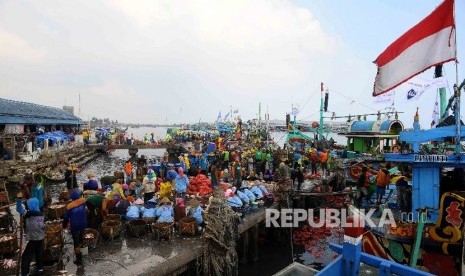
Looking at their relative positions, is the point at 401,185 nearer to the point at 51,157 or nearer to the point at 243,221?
the point at 243,221

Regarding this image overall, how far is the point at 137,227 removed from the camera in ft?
33.6

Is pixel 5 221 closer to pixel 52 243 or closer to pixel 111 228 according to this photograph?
pixel 52 243

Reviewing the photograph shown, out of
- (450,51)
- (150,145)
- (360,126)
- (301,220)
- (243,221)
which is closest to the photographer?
(450,51)

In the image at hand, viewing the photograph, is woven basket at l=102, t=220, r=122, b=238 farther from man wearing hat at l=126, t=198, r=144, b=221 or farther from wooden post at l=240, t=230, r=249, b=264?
wooden post at l=240, t=230, r=249, b=264

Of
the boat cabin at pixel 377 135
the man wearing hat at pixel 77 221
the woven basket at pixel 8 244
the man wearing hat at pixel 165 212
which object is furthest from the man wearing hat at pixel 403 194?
the boat cabin at pixel 377 135

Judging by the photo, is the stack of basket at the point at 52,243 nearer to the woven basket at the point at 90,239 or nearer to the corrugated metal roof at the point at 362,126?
the woven basket at the point at 90,239

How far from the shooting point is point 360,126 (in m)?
25.8

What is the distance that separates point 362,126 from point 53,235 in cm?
2291

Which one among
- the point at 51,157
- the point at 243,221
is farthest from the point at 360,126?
the point at 51,157

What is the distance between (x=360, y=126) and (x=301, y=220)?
1122 centimetres

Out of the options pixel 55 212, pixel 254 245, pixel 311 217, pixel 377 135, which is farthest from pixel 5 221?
pixel 377 135

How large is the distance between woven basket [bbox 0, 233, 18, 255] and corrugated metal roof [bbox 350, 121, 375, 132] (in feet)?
75.0

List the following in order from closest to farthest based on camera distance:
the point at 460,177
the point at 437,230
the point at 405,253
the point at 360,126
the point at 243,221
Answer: the point at 437,230
the point at 405,253
the point at 460,177
the point at 243,221
the point at 360,126

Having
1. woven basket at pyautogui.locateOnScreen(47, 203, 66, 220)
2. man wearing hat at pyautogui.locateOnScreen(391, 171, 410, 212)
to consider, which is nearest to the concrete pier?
woven basket at pyautogui.locateOnScreen(47, 203, 66, 220)
